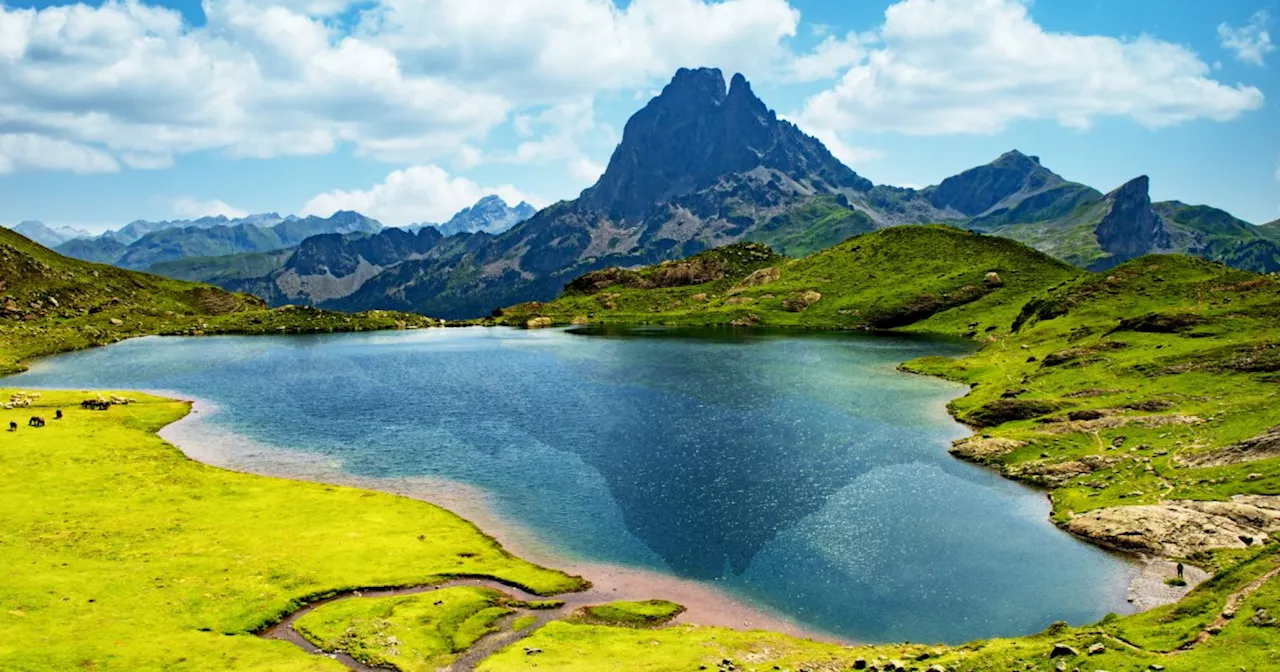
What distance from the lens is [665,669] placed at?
4141 centimetres

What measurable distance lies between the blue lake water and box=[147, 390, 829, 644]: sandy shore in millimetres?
1805

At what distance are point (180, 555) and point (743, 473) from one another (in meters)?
58.0

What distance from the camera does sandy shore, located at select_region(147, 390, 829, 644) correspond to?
173ft

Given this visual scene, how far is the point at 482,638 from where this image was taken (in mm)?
48219

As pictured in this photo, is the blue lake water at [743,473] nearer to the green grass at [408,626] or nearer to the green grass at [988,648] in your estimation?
the green grass at [988,648]

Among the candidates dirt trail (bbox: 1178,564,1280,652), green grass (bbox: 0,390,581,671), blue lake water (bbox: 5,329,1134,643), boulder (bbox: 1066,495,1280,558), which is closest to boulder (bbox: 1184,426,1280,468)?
boulder (bbox: 1066,495,1280,558)

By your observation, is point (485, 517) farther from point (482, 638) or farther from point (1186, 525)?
point (1186, 525)

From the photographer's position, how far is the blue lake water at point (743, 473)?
5625cm

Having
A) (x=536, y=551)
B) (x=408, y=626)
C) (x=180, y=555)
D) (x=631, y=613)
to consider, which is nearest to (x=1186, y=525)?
(x=631, y=613)

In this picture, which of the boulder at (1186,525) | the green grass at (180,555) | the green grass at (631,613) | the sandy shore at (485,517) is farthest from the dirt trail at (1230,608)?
the green grass at (180,555)

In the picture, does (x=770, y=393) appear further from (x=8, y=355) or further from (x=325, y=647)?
Result: (x=8, y=355)

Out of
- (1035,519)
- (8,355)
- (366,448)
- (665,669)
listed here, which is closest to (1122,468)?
(1035,519)

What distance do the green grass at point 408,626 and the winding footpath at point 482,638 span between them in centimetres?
51

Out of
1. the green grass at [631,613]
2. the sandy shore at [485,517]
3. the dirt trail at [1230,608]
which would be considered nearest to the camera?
the dirt trail at [1230,608]
